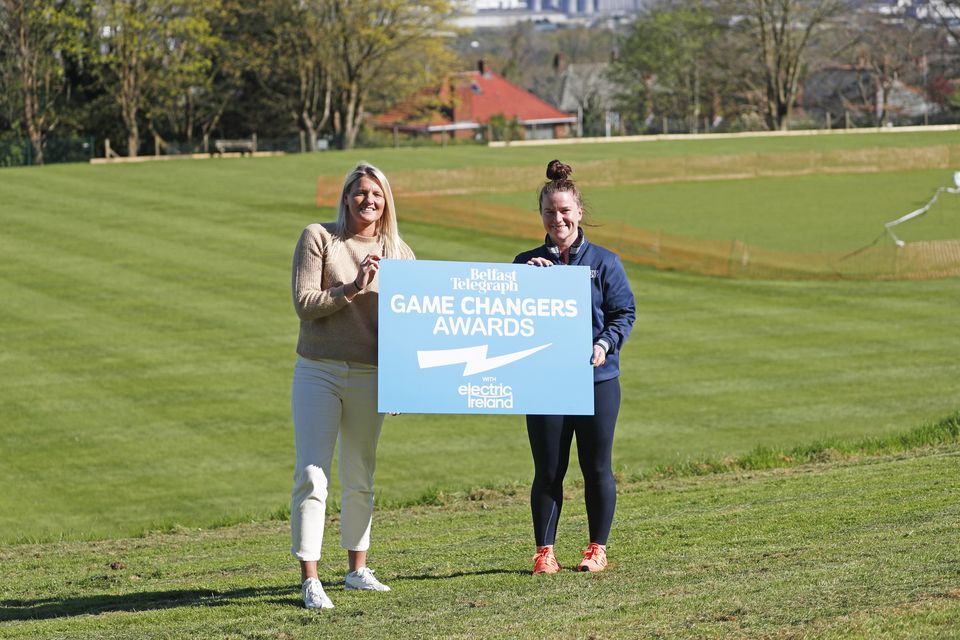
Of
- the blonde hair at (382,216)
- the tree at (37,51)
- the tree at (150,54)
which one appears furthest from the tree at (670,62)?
the blonde hair at (382,216)

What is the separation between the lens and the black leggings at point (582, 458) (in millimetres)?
7207

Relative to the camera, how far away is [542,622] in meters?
6.00

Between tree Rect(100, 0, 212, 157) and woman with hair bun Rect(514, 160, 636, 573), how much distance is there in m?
66.2

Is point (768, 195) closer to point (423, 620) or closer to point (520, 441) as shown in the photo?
point (520, 441)

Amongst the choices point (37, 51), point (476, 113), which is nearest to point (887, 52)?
point (476, 113)

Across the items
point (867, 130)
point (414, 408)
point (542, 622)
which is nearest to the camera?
point (542, 622)

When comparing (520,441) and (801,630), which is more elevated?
(801,630)

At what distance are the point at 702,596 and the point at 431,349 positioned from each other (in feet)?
6.06

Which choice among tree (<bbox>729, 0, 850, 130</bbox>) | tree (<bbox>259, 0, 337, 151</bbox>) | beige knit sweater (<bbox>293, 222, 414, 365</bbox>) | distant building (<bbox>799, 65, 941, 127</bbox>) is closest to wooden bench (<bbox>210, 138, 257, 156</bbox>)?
tree (<bbox>259, 0, 337, 151</bbox>)

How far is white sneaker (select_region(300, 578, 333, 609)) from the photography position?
22.2 ft

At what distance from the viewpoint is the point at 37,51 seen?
7012 cm

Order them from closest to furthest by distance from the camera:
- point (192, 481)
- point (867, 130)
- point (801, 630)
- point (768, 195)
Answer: point (801, 630) → point (192, 481) → point (768, 195) → point (867, 130)

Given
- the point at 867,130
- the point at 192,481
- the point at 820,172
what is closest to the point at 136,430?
the point at 192,481

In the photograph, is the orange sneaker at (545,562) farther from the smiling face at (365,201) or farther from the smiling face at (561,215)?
the smiling face at (365,201)
